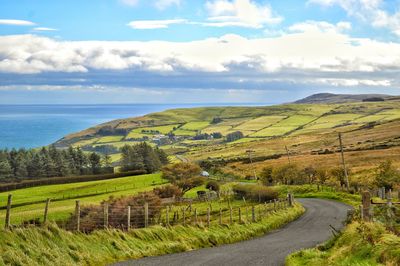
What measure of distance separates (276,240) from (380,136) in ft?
470

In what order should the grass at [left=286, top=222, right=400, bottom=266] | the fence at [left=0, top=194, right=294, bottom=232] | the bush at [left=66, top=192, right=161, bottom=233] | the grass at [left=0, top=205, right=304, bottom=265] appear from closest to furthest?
the grass at [left=286, top=222, right=400, bottom=266] < the grass at [left=0, top=205, right=304, bottom=265] < the fence at [left=0, top=194, right=294, bottom=232] < the bush at [left=66, top=192, right=161, bottom=233]

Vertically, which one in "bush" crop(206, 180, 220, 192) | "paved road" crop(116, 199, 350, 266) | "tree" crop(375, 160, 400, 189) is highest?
"paved road" crop(116, 199, 350, 266)

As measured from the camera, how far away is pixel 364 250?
1507cm

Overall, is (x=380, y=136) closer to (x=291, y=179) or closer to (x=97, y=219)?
(x=291, y=179)

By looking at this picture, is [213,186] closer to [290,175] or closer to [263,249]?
[290,175]

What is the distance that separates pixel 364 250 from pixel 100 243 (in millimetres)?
11365

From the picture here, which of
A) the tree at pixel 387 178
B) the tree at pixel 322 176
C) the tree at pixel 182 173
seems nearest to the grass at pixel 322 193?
Result: the tree at pixel 387 178

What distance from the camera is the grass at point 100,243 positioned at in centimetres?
1775

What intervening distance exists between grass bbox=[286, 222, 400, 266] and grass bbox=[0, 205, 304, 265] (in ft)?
22.6

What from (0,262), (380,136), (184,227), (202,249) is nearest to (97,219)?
(184,227)

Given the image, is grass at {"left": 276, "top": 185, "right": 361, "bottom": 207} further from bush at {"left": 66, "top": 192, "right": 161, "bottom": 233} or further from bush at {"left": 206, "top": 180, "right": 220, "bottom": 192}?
bush at {"left": 66, "top": 192, "right": 161, "bottom": 233}

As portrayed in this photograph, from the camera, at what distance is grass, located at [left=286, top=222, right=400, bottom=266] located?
1389 cm

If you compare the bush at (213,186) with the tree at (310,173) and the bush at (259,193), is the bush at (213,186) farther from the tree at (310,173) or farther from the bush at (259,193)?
the bush at (259,193)

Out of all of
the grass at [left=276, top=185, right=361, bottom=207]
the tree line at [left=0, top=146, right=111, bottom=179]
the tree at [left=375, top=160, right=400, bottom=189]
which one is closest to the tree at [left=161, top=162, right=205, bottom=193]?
the grass at [left=276, top=185, right=361, bottom=207]
